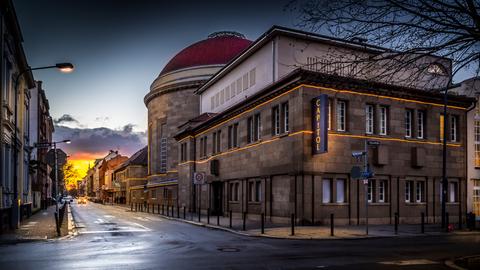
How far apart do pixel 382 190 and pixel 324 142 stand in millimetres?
6588

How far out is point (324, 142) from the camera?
2598 cm

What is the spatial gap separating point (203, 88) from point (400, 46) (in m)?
42.1

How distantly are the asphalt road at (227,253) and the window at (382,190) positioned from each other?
27.5 ft

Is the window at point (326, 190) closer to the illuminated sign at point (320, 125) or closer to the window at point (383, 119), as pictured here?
the illuminated sign at point (320, 125)

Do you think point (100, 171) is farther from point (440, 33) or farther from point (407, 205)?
point (440, 33)

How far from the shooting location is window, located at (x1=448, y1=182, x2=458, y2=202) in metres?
33.0

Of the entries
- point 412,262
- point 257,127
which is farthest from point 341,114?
point 412,262

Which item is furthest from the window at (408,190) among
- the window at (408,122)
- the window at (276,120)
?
the window at (276,120)

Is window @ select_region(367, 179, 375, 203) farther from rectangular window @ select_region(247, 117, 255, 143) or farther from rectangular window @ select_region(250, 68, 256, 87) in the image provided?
rectangular window @ select_region(250, 68, 256, 87)

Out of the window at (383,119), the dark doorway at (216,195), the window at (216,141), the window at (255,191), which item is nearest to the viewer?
the window at (383,119)

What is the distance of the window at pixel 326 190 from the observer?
28016mm

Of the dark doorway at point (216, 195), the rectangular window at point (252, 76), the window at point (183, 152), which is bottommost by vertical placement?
the dark doorway at point (216, 195)

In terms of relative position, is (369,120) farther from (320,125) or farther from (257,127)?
(257,127)

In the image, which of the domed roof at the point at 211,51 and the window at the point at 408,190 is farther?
the domed roof at the point at 211,51
